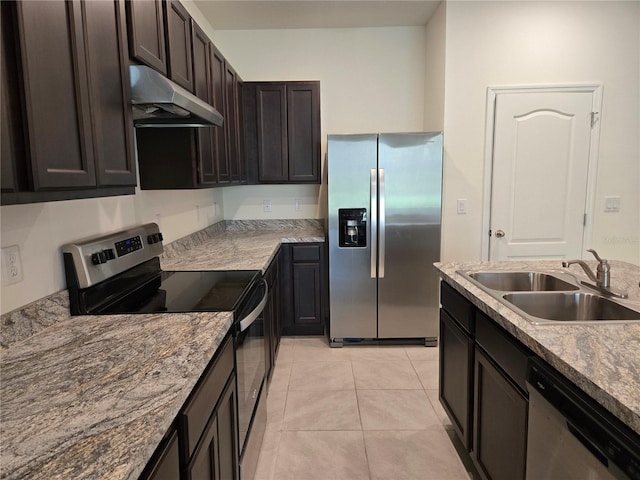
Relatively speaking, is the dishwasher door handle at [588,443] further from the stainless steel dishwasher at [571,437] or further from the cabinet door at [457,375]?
the cabinet door at [457,375]

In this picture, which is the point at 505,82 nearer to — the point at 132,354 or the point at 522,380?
the point at 522,380

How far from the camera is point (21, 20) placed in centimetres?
88

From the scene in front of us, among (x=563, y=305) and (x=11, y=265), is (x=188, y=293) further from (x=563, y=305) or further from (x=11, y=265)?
(x=563, y=305)

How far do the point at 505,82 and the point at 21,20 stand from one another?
332 cm

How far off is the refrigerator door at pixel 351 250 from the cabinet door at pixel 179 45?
4.32ft

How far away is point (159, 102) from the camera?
1.44 metres

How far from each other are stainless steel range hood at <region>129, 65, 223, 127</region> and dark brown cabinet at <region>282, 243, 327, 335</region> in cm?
166

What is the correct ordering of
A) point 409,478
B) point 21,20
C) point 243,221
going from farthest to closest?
point 243,221, point 409,478, point 21,20

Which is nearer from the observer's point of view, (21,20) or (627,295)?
(21,20)

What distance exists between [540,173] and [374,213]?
1.43 metres

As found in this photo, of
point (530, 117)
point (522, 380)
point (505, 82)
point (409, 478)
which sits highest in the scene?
point (505, 82)

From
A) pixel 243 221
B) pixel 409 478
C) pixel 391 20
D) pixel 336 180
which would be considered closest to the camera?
pixel 409 478

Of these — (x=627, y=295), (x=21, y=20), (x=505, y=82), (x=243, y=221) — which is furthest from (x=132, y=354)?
(x=505, y=82)

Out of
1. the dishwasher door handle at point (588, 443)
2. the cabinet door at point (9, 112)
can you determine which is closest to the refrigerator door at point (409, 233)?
the dishwasher door handle at point (588, 443)
